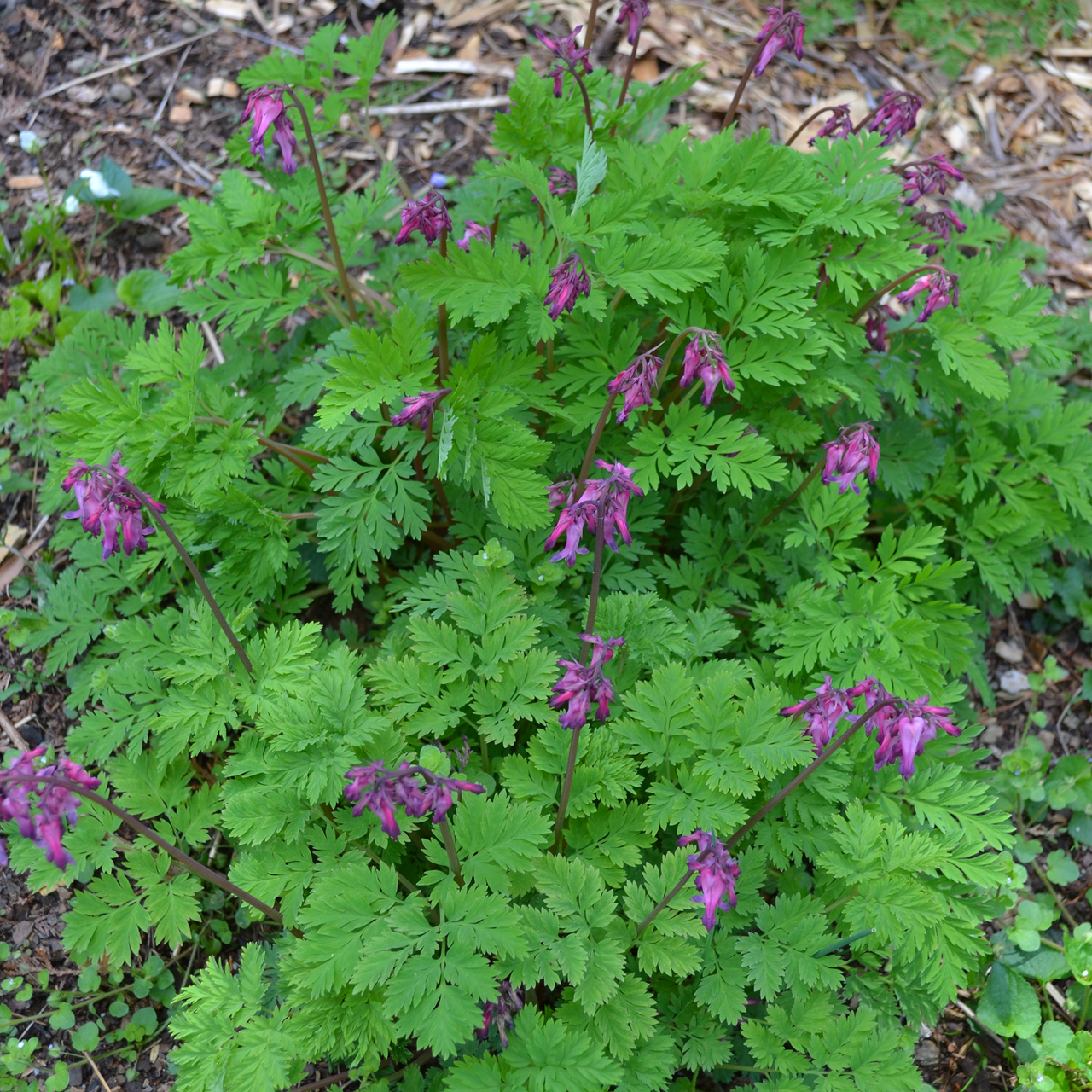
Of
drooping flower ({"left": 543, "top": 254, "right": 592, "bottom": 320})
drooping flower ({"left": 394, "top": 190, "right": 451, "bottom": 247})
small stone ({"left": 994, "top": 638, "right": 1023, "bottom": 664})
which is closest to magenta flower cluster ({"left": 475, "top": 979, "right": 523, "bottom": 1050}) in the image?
drooping flower ({"left": 543, "top": 254, "right": 592, "bottom": 320})

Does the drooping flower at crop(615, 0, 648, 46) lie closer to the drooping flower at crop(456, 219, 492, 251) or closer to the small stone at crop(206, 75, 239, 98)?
the drooping flower at crop(456, 219, 492, 251)

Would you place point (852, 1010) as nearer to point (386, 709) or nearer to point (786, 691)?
point (786, 691)

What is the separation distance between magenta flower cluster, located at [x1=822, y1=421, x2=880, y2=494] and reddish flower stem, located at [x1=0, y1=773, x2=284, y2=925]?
2274 mm

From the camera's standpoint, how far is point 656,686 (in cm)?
307

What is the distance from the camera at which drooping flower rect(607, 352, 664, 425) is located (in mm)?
2863

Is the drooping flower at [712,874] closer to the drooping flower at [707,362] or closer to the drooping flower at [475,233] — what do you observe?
the drooping flower at [707,362]

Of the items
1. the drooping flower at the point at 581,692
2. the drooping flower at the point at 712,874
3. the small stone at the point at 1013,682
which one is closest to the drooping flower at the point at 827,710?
Result: the drooping flower at the point at 712,874

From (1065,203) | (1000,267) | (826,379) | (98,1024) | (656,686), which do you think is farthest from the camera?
(1065,203)

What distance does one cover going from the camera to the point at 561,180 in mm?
3670

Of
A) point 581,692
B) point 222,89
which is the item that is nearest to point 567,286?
point 581,692

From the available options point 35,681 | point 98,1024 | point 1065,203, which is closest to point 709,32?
point 1065,203

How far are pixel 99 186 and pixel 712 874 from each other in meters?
4.43

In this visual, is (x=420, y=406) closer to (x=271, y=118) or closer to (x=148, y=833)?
(x=271, y=118)

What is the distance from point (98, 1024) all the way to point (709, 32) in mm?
6176
